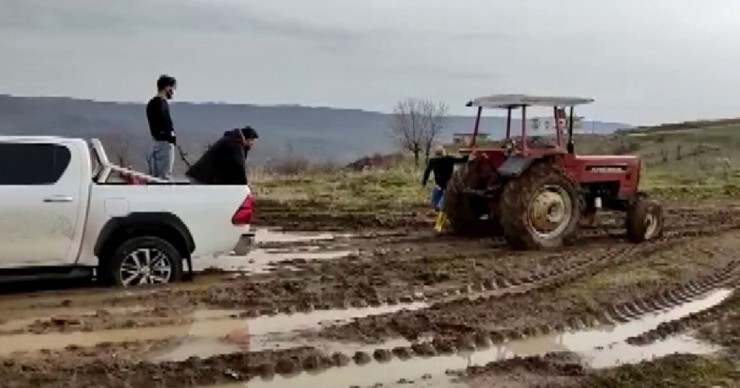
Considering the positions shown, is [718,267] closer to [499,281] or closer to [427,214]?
[499,281]

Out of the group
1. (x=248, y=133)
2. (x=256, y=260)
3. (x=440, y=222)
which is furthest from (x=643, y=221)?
(x=248, y=133)

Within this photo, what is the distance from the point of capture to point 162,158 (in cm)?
1195

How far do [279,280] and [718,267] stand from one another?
540 centimetres

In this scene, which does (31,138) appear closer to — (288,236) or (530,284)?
(530,284)

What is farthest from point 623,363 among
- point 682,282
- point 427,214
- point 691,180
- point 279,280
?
point 691,180

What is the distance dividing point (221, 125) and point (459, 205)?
5174cm

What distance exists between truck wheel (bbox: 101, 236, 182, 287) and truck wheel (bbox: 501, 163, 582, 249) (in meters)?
4.84

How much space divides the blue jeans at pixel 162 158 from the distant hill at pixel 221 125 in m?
0.64

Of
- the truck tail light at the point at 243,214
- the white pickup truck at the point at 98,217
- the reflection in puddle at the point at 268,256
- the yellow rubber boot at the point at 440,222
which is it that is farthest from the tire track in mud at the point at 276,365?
the yellow rubber boot at the point at 440,222

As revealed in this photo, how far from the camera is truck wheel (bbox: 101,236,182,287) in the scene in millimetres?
9383

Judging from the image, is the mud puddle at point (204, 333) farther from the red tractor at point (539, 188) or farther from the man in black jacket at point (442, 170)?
the man in black jacket at point (442, 170)

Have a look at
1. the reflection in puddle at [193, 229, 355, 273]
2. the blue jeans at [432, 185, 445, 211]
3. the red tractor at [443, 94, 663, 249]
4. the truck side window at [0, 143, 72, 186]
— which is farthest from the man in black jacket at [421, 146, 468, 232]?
the truck side window at [0, 143, 72, 186]

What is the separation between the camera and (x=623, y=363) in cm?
733

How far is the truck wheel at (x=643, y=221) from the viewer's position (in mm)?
13648
